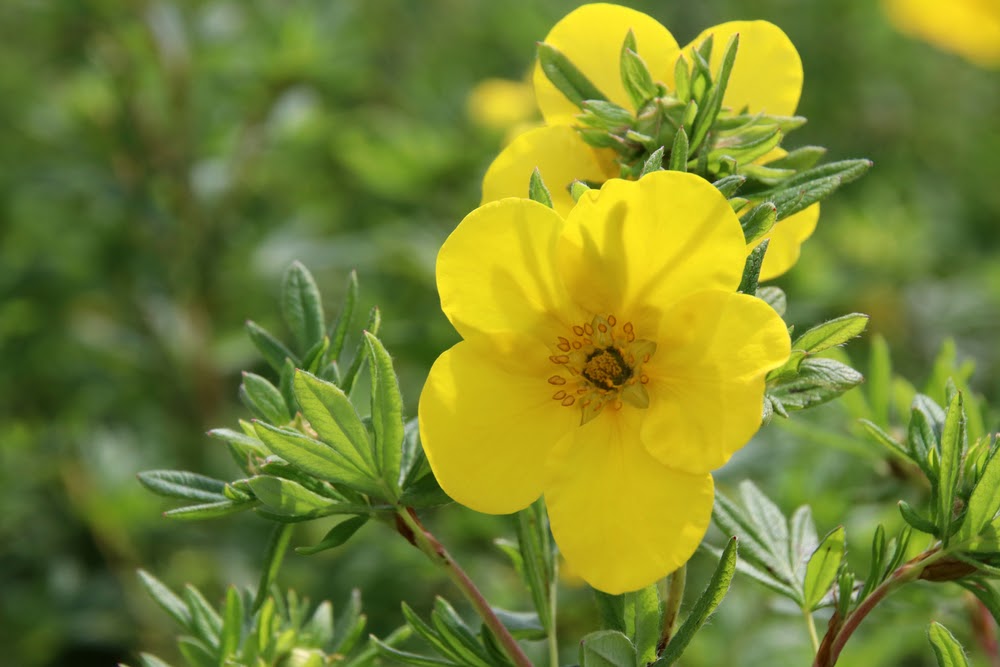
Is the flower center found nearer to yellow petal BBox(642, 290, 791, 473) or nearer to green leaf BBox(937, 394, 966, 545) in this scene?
yellow petal BBox(642, 290, 791, 473)

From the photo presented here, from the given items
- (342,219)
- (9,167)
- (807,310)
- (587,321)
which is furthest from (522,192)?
(9,167)

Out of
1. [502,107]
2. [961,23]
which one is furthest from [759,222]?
[961,23]

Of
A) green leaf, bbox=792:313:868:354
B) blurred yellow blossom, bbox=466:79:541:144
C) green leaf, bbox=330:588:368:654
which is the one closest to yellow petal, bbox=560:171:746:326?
green leaf, bbox=792:313:868:354

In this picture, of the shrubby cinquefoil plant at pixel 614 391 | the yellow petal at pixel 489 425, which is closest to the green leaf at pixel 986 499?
the shrubby cinquefoil plant at pixel 614 391

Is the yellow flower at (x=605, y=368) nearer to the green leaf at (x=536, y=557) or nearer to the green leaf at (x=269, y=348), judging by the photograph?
the green leaf at (x=536, y=557)

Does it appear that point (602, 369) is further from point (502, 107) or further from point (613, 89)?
point (502, 107)
